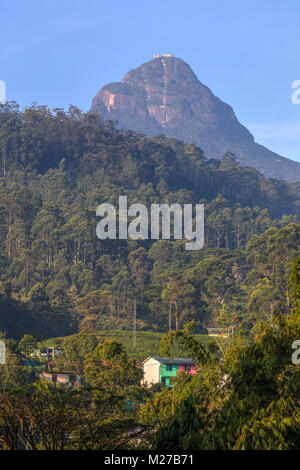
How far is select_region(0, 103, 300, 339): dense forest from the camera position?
209ft

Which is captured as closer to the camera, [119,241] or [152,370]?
[152,370]

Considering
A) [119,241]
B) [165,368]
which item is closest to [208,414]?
[165,368]

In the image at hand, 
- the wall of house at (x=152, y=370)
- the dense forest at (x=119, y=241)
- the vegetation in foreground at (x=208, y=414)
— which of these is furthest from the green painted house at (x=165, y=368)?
the vegetation in foreground at (x=208, y=414)

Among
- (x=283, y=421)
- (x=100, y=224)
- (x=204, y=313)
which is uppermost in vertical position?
(x=100, y=224)

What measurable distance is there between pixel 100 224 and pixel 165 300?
2343 cm

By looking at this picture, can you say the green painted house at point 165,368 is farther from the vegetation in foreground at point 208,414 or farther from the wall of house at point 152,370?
the vegetation in foreground at point 208,414

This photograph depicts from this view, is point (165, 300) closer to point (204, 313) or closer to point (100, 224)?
point (204, 313)

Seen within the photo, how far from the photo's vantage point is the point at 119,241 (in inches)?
3324

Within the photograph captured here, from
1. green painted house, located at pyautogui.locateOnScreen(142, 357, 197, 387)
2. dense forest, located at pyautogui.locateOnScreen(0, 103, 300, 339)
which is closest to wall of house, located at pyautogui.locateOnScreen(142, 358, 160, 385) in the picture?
green painted house, located at pyautogui.locateOnScreen(142, 357, 197, 387)

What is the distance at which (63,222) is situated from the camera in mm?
86062

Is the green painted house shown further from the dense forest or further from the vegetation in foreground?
the vegetation in foreground

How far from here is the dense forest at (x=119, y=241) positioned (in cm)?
6384

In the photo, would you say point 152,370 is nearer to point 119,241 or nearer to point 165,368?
point 165,368
